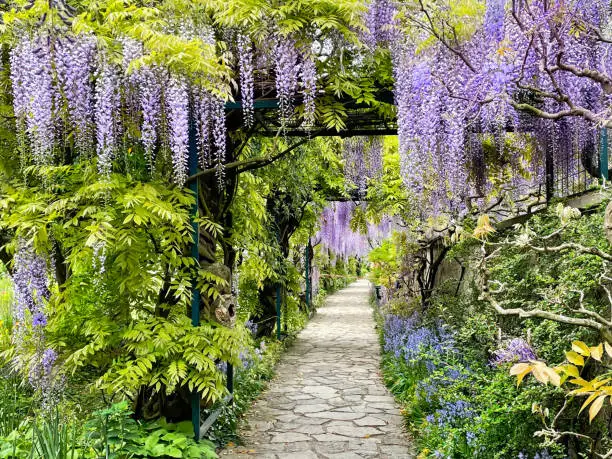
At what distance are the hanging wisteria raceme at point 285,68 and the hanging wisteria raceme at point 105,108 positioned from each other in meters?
1.12

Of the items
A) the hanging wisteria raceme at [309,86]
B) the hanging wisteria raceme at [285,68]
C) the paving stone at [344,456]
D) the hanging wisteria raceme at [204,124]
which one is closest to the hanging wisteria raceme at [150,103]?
the hanging wisteria raceme at [204,124]

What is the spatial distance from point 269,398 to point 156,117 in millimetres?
3502

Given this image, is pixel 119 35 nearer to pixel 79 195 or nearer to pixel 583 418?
pixel 79 195

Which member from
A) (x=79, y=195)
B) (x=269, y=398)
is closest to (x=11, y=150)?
(x=79, y=195)

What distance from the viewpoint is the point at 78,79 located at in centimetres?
340

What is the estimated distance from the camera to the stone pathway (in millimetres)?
4238

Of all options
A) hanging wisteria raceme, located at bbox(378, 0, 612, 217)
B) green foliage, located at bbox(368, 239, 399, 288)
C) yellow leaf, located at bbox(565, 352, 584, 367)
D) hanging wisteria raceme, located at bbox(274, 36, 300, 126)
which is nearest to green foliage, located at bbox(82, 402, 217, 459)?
hanging wisteria raceme, located at bbox(274, 36, 300, 126)

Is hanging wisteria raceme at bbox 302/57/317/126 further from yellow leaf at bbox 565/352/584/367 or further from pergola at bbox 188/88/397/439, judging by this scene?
yellow leaf at bbox 565/352/584/367

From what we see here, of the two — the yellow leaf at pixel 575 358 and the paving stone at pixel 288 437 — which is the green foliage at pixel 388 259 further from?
the yellow leaf at pixel 575 358

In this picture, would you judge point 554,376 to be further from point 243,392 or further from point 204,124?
point 243,392

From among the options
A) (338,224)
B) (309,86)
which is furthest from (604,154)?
(338,224)

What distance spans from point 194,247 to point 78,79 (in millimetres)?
1369

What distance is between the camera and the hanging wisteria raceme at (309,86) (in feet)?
12.6

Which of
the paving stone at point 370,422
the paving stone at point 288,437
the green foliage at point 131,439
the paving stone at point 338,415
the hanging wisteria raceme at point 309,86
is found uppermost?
the hanging wisteria raceme at point 309,86
